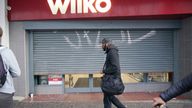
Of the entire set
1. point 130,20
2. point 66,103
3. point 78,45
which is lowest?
point 66,103

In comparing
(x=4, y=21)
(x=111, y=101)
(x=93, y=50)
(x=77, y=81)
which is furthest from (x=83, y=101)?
(x=4, y=21)

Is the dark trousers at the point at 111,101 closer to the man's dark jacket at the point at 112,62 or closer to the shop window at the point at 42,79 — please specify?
the man's dark jacket at the point at 112,62

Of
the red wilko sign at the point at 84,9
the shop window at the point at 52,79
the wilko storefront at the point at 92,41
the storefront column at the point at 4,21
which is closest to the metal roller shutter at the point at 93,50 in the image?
the wilko storefront at the point at 92,41

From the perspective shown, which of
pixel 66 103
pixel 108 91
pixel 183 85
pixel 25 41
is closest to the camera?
pixel 183 85

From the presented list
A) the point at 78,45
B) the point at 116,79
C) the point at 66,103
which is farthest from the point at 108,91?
the point at 78,45

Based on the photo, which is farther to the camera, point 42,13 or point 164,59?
point 164,59

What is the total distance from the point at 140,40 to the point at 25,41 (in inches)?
122

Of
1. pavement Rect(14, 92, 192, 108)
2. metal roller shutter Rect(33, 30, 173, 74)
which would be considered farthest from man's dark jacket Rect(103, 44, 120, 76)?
metal roller shutter Rect(33, 30, 173, 74)

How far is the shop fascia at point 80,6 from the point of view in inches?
399

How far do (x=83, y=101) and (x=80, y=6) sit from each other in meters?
2.41

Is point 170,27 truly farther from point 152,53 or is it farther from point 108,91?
point 108,91

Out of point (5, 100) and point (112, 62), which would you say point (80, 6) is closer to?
point (112, 62)

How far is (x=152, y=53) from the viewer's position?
10898 millimetres

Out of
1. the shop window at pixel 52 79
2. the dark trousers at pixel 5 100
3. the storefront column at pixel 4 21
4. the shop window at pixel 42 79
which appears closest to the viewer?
the dark trousers at pixel 5 100
